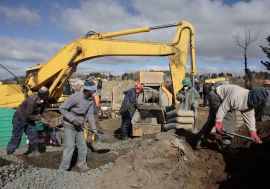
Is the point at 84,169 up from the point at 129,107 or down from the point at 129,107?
down

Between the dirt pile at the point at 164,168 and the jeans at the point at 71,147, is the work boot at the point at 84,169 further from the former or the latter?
the dirt pile at the point at 164,168

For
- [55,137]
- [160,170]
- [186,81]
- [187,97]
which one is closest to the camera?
[160,170]

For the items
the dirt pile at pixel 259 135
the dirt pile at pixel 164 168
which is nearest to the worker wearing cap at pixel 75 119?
the dirt pile at pixel 164 168

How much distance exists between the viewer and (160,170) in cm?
471

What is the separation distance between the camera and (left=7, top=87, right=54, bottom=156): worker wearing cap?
6.08 meters

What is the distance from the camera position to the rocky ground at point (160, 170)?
4.15 meters

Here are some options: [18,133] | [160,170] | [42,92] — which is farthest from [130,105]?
[160,170]

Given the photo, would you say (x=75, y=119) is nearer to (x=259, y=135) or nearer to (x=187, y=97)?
(x=187, y=97)

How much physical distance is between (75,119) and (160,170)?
182 centimetres

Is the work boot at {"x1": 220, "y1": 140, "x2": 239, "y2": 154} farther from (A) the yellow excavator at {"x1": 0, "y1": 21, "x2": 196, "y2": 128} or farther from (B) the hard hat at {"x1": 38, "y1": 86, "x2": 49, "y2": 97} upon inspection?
(B) the hard hat at {"x1": 38, "y1": 86, "x2": 49, "y2": 97}

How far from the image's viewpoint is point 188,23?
761 centimetres

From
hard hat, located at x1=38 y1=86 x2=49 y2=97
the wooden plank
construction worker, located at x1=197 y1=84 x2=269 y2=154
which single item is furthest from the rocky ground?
the wooden plank

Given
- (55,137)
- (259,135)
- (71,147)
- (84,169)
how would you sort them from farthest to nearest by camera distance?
1. (55,137)
2. (259,135)
3. (84,169)
4. (71,147)

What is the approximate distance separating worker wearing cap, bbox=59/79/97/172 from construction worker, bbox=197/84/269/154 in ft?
7.88
